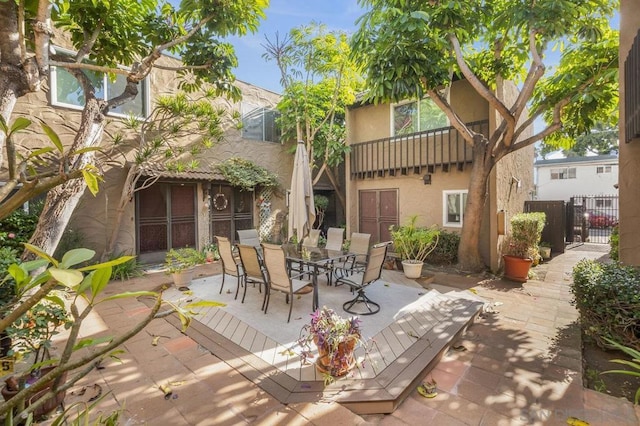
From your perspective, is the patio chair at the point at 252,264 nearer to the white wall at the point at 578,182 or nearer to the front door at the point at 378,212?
the front door at the point at 378,212

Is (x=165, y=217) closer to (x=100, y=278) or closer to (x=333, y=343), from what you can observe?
(x=333, y=343)

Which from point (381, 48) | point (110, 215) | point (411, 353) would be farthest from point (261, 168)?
point (411, 353)

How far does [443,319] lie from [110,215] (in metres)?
8.14

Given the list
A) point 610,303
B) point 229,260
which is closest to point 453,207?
point 610,303

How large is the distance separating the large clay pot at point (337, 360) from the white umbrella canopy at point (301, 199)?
3.25 meters

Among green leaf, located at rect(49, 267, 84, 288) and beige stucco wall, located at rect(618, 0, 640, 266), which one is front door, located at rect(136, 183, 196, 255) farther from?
beige stucco wall, located at rect(618, 0, 640, 266)

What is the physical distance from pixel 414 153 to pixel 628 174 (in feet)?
18.5

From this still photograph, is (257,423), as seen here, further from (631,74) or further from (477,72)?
(477,72)

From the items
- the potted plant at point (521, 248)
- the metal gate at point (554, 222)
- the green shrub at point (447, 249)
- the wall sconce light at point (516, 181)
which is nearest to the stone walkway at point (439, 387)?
the potted plant at point (521, 248)

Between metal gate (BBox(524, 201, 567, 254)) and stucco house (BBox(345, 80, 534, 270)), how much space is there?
0.65 m

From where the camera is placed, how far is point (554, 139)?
8000mm

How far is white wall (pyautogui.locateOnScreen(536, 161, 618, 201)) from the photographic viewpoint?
20.5 metres

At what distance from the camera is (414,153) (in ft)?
30.9

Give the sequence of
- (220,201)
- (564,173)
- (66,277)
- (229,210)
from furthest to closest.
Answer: (564,173) → (229,210) → (220,201) → (66,277)
